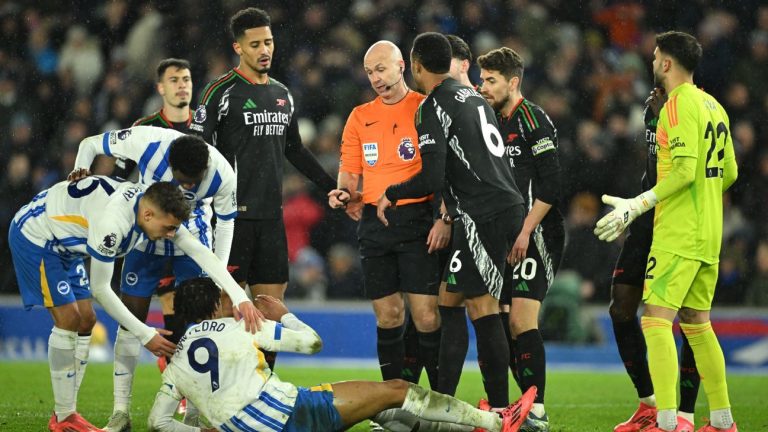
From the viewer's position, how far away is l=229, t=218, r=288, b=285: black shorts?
283 inches

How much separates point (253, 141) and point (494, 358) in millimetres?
2287

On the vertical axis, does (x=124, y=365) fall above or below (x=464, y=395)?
above

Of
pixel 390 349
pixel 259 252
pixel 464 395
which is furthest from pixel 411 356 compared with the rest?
pixel 464 395

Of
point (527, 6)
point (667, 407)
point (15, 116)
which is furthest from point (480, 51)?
point (667, 407)

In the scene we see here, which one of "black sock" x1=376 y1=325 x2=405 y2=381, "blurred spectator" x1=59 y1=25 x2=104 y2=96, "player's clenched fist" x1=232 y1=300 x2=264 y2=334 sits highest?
"blurred spectator" x1=59 y1=25 x2=104 y2=96

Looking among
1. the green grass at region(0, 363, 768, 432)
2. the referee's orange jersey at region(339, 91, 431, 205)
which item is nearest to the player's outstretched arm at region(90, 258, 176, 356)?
the green grass at region(0, 363, 768, 432)

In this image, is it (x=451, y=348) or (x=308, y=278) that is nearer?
(x=451, y=348)

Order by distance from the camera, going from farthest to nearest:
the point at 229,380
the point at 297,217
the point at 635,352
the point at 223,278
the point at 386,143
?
the point at 297,217, the point at 635,352, the point at 386,143, the point at 223,278, the point at 229,380

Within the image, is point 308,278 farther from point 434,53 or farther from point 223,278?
point 223,278

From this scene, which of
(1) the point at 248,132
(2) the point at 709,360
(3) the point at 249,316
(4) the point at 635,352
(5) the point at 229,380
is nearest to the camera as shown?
(5) the point at 229,380

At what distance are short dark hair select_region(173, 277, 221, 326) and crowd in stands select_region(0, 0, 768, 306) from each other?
7.40m

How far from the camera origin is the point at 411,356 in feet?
23.3

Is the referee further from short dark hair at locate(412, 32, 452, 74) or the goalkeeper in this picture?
the goalkeeper

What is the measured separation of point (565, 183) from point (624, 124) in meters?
1.19
